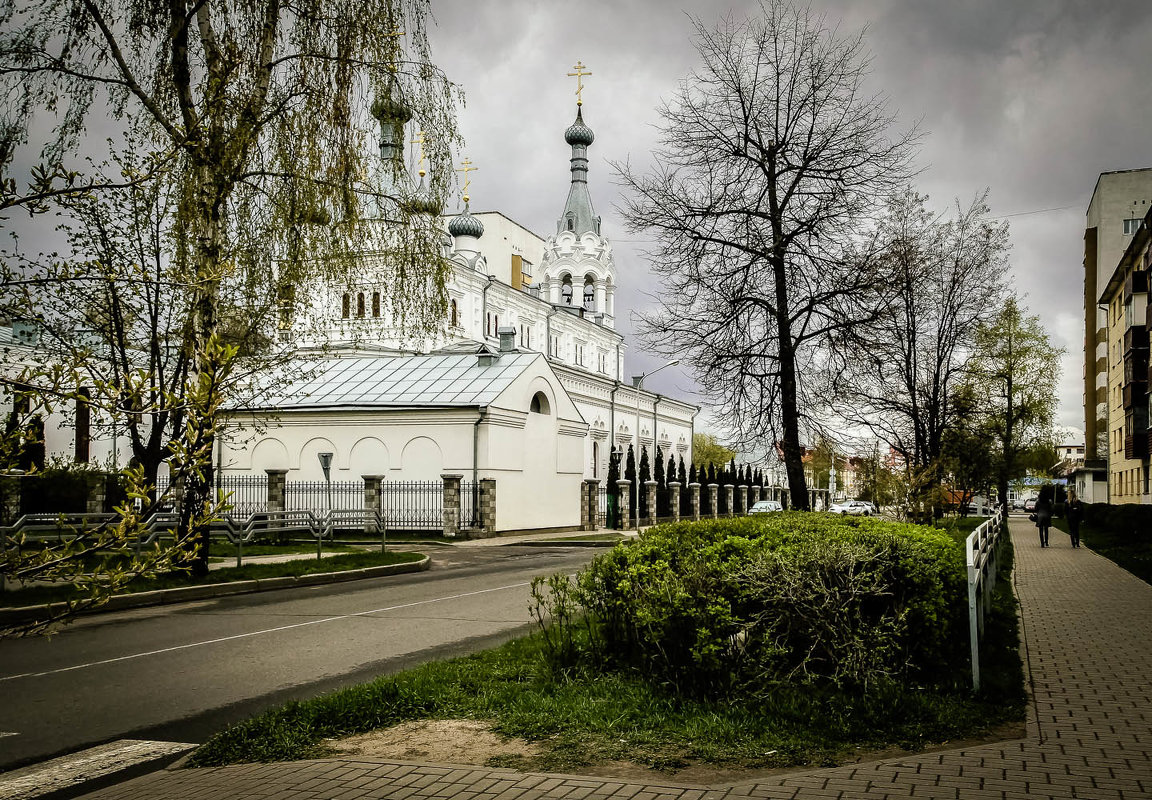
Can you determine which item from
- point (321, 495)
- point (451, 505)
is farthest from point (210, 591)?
point (321, 495)

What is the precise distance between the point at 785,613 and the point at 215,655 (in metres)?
6.15

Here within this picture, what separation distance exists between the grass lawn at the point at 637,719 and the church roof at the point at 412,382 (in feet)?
90.4

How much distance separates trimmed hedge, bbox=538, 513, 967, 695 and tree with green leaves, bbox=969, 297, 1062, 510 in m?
38.2

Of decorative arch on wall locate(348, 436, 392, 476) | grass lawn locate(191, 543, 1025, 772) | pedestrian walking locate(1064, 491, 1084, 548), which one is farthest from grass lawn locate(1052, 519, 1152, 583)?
decorative arch on wall locate(348, 436, 392, 476)

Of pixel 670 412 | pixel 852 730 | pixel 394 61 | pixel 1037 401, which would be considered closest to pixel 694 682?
pixel 852 730

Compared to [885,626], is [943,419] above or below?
above

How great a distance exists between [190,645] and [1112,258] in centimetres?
7046

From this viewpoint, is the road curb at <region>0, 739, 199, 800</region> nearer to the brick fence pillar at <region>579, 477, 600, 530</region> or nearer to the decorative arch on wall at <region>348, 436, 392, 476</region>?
the decorative arch on wall at <region>348, 436, 392, 476</region>

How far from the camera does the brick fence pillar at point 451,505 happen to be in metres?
32.9

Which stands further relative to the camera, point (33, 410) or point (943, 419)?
point (943, 419)

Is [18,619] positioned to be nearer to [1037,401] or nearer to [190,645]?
[190,645]

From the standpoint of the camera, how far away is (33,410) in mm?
4039

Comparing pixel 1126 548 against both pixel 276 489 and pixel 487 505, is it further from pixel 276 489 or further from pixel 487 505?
pixel 276 489

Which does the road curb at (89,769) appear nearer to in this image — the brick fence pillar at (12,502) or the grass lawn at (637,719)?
the grass lawn at (637,719)
